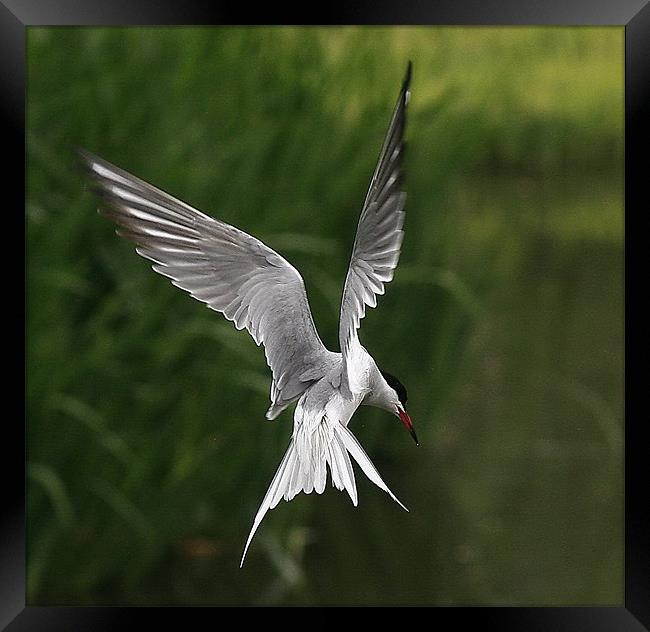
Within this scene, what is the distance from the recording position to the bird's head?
140 centimetres

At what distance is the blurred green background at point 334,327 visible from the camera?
1506 mm

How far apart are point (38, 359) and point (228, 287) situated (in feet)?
1.00

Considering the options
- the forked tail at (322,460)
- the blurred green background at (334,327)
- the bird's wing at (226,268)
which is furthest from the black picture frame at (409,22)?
the forked tail at (322,460)

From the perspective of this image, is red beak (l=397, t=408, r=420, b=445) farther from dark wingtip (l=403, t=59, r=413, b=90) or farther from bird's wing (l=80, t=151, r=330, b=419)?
dark wingtip (l=403, t=59, r=413, b=90)

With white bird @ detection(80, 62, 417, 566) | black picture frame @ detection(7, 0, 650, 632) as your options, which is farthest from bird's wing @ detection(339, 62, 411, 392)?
black picture frame @ detection(7, 0, 650, 632)

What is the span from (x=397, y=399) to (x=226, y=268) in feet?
0.88

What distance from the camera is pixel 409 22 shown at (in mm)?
1388

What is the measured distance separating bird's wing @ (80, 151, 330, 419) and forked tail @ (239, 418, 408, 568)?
0.08 m

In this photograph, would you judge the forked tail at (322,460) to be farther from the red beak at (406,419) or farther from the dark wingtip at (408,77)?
the dark wingtip at (408,77)

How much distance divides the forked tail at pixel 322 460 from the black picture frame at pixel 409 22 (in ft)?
0.92

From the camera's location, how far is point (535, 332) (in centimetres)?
158

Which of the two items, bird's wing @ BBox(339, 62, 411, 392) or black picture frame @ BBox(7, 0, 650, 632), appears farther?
black picture frame @ BBox(7, 0, 650, 632)

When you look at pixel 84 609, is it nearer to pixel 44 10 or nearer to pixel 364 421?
pixel 364 421
